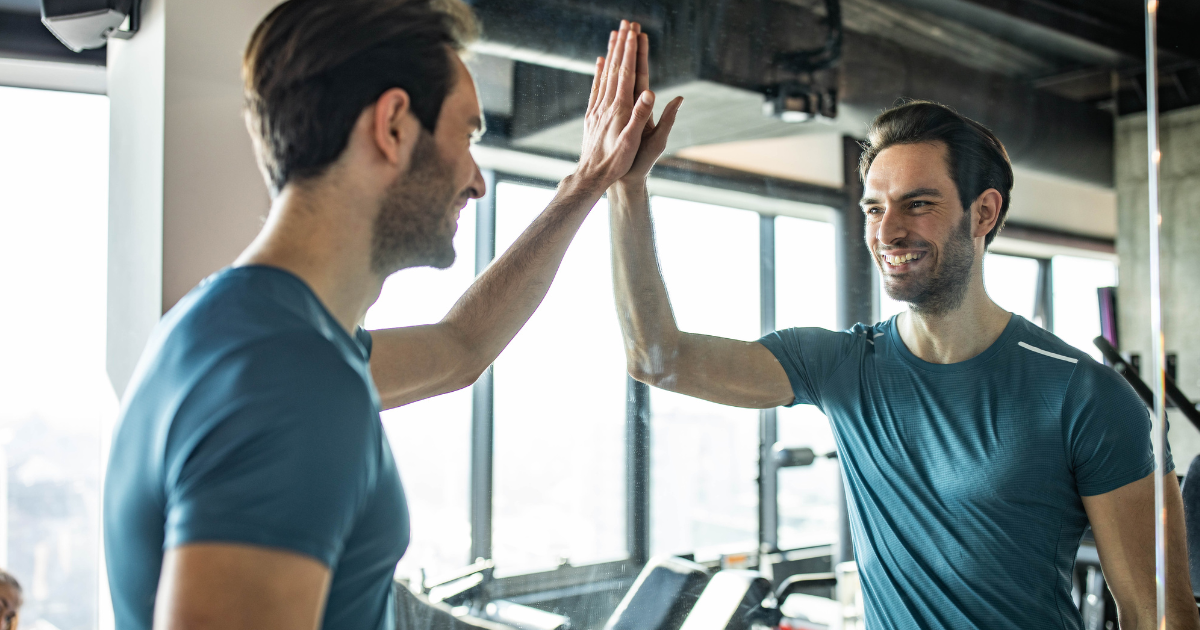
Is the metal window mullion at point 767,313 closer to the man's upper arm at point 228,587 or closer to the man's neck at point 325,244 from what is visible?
the man's neck at point 325,244

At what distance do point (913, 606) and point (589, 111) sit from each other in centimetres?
98

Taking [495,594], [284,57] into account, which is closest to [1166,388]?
[284,57]

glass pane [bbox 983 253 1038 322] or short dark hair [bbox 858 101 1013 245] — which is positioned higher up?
short dark hair [bbox 858 101 1013 245]

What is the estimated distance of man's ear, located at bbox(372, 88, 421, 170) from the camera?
0.85m

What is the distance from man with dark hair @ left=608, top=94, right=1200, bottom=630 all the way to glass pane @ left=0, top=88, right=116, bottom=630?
1.80 m

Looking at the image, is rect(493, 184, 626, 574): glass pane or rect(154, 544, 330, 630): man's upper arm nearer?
rect(154, 544, 330, 630): man's upper arm

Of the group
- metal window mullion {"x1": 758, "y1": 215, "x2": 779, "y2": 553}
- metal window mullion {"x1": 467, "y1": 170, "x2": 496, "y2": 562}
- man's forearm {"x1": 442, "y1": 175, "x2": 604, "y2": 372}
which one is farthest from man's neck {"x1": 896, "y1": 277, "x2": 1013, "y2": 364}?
metal window mullion {"x1": 467, "y1": 170, "x2": 496, "y2": 562}

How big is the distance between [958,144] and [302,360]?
1.11m

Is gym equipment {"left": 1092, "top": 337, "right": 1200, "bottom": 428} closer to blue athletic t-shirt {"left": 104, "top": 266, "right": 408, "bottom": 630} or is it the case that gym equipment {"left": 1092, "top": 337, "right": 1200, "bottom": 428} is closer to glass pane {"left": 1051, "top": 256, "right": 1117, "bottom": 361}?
glass pane {"left": 1051, "top": 256, "right": 1117, "bottom": 361}

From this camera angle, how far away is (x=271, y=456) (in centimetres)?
60

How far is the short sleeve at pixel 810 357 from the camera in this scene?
151 centimetres

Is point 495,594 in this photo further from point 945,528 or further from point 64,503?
point 64,503

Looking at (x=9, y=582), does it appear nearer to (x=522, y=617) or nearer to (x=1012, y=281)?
(x=522, y=617)

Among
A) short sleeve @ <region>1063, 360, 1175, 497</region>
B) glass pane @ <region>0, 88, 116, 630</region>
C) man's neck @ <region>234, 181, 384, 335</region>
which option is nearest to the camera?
man's neck @ <region>234, 181, 384, 335</region>
